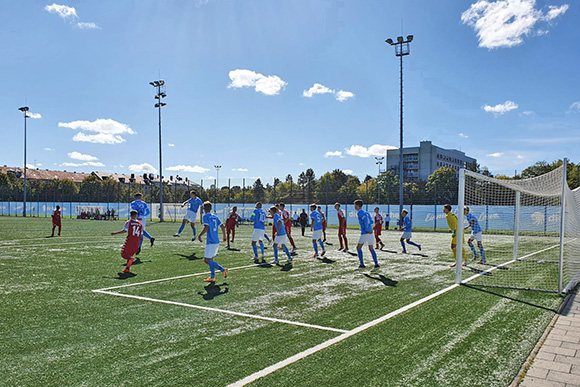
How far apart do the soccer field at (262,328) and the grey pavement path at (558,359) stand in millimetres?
173

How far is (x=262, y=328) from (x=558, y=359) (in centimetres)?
376

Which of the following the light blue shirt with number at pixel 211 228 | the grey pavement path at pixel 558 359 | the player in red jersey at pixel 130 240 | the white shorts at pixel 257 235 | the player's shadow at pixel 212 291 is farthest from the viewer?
the white shorts at pixel 257 235

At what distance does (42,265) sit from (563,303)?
42.1 ft

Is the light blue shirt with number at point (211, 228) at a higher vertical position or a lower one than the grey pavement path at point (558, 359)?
higher

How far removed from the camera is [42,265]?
447 inches

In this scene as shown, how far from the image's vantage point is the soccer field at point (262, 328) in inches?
167

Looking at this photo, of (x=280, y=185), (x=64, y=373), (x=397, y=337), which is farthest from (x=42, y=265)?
Answer: (x=280, y=185)

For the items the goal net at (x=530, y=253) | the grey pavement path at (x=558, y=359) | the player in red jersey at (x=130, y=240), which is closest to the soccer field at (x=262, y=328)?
the grey pavement path at (x=558, y=359)

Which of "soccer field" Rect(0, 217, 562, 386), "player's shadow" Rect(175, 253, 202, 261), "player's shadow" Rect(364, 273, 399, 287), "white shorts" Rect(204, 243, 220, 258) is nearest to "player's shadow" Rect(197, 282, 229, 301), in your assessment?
"soccer field" Rect(0, 217, 562, 386)

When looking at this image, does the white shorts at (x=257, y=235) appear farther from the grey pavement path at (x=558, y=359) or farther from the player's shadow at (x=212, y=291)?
the grey pavement path at (x=558, y=359)

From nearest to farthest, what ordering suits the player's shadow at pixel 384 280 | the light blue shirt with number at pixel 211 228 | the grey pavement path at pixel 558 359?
the grey pavement path at pixel 558 359 → the light blue shirt with number at pixel 211 228 → the player's shadow at pixel 384 280

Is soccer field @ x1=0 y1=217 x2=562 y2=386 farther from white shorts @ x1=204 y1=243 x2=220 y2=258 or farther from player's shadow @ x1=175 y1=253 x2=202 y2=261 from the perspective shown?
player's shadow @ x1=175 y1=253 x2=202 y2=261

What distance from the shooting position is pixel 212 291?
8336mm

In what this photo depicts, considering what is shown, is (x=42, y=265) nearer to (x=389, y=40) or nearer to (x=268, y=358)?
(x=268, y=358)
